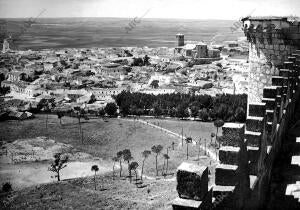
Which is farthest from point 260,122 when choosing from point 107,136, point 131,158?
point 107,136

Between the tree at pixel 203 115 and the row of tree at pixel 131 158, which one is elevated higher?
the tree at pixel 203 115

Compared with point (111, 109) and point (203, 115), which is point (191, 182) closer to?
point (203, 115)

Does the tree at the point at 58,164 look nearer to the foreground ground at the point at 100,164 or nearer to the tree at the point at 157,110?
the foreground ground at the point at 100,164

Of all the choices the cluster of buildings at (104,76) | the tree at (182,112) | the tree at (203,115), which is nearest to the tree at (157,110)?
the tree at (182,112)

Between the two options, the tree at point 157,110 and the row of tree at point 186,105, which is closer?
the row of tree at point 186,105

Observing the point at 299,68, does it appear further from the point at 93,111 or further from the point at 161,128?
the point at 93,111

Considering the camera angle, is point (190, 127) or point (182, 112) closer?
point (190, 127)
